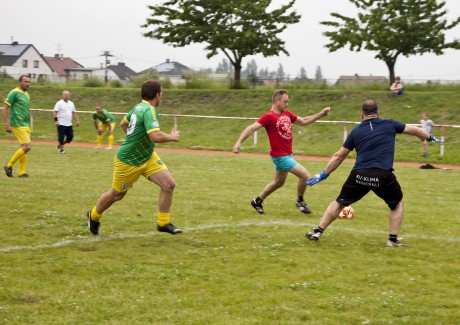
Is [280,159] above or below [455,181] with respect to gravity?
above

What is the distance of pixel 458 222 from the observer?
33.4 ft

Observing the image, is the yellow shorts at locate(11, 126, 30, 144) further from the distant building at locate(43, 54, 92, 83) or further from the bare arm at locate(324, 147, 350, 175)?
the distant building at locate(43, 54, 92, 83)

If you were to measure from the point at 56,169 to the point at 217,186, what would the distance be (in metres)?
4.89

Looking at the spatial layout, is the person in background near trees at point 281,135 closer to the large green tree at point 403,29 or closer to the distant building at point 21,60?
the large green tree at point 403,29

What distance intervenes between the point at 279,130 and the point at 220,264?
3.74 meters

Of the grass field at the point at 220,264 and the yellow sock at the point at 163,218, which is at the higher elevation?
the yellow sock at the point at 163,218

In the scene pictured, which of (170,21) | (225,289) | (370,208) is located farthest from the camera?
(170,21)

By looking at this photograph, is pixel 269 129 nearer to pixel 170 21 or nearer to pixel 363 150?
pixel 363 150

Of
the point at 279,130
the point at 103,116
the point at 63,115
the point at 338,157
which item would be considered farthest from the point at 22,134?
the point at 103,116

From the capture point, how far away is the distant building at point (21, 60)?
95.5m

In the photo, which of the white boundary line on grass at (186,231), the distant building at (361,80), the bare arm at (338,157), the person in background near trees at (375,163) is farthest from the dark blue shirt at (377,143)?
the distant building at (361,80)

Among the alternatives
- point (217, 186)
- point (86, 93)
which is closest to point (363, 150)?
point (217, 186)

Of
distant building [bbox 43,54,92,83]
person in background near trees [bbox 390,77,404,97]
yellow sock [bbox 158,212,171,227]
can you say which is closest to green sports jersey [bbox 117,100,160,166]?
yellow sock [bbox 158,212,171,227]

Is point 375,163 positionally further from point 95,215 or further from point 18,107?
point 18,107
